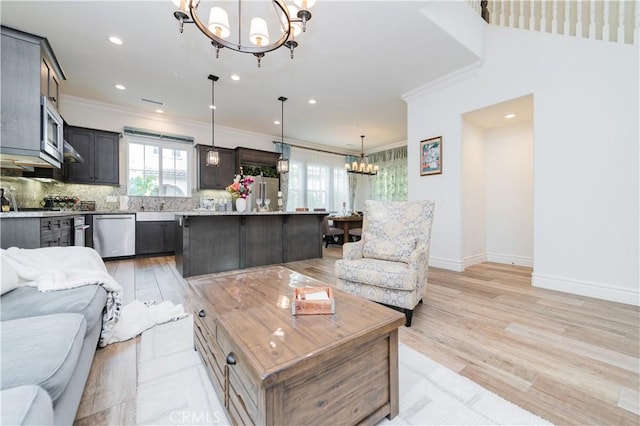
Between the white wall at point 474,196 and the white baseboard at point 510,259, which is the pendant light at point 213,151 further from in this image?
the white baseboard at point 510,259

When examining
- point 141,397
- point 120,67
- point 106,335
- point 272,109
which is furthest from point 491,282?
point 120,67

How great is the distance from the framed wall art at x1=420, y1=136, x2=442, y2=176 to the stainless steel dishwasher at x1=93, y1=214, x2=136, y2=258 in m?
5.37

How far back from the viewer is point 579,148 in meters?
2.97

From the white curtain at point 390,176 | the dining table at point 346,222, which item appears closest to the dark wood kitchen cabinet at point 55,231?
the dining table at point 346,222

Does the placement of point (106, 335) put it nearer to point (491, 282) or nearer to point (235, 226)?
point (235, 226)

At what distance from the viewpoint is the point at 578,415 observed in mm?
1208

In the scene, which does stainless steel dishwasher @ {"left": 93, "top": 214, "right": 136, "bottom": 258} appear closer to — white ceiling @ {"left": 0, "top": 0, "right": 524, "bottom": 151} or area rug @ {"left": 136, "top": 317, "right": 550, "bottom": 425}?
white ceiling @ {"left": 0, "top": 0, "right": 524, "bottom": 151}

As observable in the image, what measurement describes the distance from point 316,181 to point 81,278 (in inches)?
265

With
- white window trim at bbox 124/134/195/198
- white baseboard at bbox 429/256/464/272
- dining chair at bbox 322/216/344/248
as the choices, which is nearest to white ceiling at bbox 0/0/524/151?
white window trim at bbox 124/134/195/198

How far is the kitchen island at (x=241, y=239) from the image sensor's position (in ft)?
11.9

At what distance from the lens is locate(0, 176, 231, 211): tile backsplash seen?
4027 millimetres

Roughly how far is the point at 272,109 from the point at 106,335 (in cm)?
464

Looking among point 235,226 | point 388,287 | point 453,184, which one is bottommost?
point 388,287

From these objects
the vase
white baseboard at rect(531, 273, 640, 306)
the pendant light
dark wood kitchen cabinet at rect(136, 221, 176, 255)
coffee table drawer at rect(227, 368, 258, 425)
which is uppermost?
the pendant light
